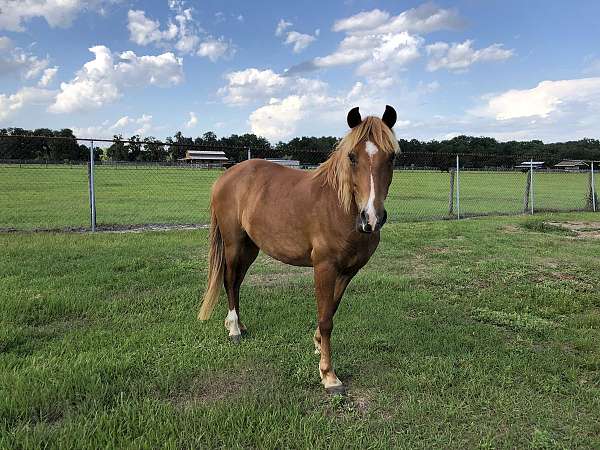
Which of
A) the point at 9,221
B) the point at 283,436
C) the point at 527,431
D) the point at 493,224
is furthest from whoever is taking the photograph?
the point at 493,224

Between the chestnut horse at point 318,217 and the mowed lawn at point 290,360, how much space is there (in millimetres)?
380

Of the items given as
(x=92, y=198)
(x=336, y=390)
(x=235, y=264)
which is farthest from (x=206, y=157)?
(x=336, y=390)

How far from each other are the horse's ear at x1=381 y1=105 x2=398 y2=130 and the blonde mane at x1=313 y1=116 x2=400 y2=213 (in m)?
0.13

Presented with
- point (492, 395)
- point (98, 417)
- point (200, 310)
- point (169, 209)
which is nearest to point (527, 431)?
point (492, 395)

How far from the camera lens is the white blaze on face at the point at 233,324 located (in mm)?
3736

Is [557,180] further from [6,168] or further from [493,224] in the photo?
[6,168]

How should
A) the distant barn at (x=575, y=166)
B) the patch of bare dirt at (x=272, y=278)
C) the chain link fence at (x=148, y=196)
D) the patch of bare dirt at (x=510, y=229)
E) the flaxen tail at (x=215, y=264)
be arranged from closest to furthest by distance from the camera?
the flaxen tail at (x=215, y=264) → the patch of bare dirt at (x=272, y=278) → the patch of bare dirt at (x=510, y=229) → the chain link fence at (x=148, y=196) → the distant barn at (x=575, y=166)

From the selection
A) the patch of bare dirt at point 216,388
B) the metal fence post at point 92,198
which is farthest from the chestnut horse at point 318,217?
the metal fence post at point 92,198

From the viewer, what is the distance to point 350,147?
2627 millimetres

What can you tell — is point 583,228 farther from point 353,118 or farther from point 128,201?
point 128,201

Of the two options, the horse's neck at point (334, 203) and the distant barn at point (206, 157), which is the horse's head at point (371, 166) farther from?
the distant barn at point (206, 157)

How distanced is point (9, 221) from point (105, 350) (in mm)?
8556

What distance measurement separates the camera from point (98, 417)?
2.39 metres

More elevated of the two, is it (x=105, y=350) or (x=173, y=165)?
(x=173, y=165)
